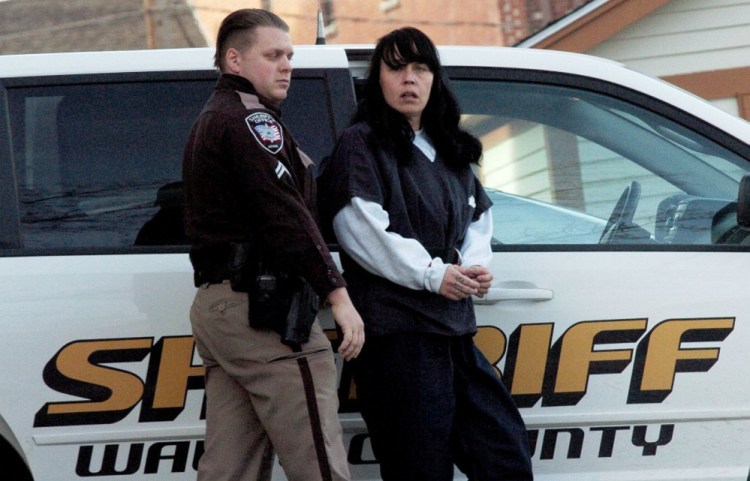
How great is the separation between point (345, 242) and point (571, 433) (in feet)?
2.85

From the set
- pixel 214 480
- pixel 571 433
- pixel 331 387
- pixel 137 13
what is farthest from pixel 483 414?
pixel 137 13

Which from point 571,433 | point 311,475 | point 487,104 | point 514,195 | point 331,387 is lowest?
point 571,433

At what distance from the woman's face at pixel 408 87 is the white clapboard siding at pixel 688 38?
5.30 meters

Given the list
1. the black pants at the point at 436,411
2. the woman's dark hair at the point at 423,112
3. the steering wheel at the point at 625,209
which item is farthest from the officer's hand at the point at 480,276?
the steering wheel at the point at 625,209

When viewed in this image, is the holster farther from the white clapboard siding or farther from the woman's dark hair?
the white clapboard siding

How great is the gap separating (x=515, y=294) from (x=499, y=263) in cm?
11

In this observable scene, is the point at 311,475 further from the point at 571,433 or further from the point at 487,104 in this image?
the point at 487,104

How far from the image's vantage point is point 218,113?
272 cm

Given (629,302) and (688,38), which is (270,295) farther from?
(688,38)

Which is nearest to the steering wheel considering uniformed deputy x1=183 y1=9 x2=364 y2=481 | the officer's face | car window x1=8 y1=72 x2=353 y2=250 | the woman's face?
the woman's face

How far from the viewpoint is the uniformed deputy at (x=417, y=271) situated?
9.82 ft

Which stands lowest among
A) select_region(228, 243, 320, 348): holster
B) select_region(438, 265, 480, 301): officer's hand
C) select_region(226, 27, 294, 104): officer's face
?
select_region(438, 265, 480, 301): officer's hand

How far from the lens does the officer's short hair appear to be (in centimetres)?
279

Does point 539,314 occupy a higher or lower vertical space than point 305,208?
lower
